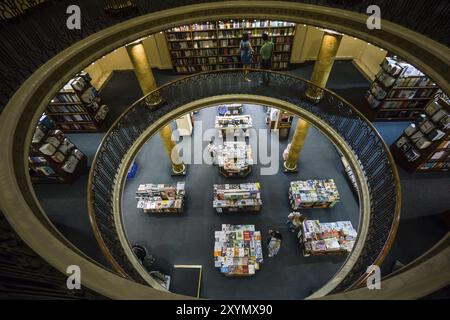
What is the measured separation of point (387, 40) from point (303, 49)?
7.13 m

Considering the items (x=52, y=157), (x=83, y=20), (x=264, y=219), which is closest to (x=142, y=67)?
(x=83, y=20)

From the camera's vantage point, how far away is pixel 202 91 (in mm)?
8016

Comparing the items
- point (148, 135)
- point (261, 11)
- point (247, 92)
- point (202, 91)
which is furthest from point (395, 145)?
point (148, 135)

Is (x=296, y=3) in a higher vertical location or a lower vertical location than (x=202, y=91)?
higher

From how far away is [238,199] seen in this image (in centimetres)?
893

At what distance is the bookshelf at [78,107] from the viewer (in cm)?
891

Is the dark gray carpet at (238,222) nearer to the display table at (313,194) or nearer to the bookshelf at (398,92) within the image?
the display table at (313,194)

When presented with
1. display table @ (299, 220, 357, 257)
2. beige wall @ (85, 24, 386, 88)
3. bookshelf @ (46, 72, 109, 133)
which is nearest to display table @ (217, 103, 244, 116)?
beige wall @ (85, 24, 386, 88)

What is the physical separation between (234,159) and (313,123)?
3495 mm

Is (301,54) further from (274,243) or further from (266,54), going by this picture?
(274,243)

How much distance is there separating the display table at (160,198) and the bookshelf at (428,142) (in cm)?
770

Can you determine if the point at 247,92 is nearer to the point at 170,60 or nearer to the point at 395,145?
the point at 395,145

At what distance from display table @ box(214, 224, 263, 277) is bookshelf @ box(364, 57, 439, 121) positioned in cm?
670

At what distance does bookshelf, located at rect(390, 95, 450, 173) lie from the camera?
6.86 m
